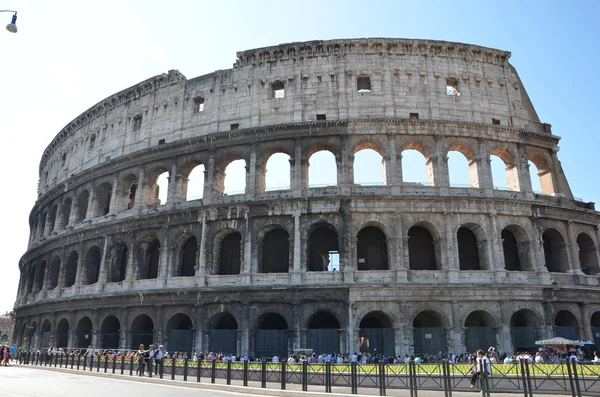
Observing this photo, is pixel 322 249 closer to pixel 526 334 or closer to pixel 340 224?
pixel 340 224

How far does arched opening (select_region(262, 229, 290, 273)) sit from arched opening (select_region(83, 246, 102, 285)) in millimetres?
12575

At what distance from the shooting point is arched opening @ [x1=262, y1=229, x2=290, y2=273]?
2452 cm

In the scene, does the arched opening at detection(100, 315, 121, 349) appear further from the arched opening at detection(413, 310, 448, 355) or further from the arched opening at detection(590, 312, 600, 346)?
the arched opening at detection(590, 312, 600, 346)

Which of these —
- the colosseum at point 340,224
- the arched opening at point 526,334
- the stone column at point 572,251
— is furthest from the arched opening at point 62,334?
the stone column at point 572,251

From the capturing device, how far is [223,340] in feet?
75.4

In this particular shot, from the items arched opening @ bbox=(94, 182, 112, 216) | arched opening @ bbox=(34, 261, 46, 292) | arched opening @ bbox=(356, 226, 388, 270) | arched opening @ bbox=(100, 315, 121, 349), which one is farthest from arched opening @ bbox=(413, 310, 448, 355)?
arched opening @ bbox=(34, 261, 46, 292)

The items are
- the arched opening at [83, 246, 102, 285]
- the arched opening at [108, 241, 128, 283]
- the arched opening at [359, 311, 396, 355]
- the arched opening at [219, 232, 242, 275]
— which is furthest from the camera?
the arched opening at [83, 246, 102, 285]

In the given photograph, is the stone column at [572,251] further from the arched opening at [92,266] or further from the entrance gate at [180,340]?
the arched opening at [92,266]

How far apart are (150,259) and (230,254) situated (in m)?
5.95

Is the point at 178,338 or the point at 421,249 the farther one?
the point at 421,249

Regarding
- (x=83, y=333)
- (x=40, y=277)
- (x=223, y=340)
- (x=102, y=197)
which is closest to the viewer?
(x=223, y=340)

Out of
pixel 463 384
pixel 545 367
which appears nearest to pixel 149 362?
pixel 463 384

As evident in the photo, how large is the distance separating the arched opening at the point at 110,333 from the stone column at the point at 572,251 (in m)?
26.7

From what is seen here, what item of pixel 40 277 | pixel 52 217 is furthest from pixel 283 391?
pixel 52 217
